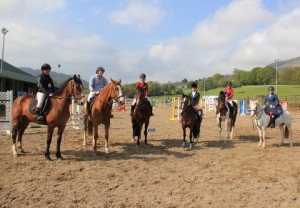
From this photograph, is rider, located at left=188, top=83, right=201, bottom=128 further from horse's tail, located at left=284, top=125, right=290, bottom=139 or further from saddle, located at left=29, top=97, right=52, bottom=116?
saddle, located at left=29, top=97, right=52, bottom=116

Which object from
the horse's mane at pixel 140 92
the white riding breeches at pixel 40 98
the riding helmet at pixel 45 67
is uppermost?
the riding helmet at pixel 45 67

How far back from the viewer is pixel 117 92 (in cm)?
905

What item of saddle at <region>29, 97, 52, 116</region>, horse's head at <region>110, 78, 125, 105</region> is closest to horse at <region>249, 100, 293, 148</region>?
horse's head at <region>110, 78, 125, 105</region>

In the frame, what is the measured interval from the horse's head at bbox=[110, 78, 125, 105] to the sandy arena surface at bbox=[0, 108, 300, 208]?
5.62 ft

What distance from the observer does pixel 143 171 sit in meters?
7.43

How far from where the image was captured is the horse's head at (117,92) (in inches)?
353

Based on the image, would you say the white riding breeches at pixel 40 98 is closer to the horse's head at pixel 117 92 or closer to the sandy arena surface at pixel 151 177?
the sandy arena surface at pixel 151 177

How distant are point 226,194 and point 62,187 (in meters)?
3.33

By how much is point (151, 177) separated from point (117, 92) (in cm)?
313

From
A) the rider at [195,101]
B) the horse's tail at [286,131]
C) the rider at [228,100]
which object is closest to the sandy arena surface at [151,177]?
the rider at [195,101]

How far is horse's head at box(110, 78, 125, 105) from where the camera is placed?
8.98m

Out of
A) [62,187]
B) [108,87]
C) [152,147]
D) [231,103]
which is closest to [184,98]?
[152,147]

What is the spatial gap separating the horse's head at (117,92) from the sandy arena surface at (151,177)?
1.71 meters

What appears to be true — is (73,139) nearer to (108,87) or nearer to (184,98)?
(108,87)
